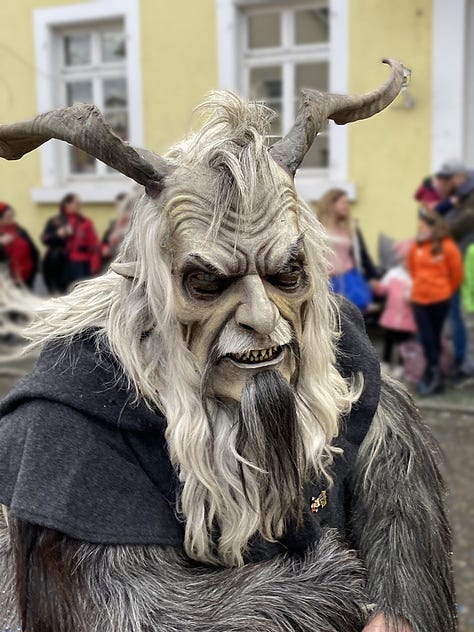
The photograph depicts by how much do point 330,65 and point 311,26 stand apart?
0.63m

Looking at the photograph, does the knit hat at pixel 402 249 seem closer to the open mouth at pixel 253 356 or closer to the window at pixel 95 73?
the window at pixel 95 73

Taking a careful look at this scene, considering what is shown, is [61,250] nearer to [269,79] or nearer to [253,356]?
[269,79]

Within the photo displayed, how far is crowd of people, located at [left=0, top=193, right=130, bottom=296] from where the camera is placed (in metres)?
7.98

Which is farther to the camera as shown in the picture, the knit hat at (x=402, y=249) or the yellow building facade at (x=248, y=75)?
the yellow building facade at (x=248, y=75)

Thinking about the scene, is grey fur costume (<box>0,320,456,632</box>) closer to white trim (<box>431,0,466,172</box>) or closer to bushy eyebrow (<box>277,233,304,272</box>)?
bushy eyebrow (<box>277,233,304,272</box>)

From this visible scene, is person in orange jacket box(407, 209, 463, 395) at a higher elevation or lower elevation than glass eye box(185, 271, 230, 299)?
lower

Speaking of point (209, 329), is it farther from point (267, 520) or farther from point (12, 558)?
point (12, 558)

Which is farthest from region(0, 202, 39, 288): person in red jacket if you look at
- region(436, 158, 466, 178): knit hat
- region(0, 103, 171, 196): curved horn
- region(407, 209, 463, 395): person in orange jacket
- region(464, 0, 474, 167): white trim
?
region(0, 103, 171, 196): curved horn

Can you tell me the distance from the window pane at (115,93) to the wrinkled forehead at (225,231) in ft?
26.6

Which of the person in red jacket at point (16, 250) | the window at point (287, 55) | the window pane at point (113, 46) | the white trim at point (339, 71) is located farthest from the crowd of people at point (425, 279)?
the window pane at point (113, 46)

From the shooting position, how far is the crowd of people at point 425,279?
5922 mm

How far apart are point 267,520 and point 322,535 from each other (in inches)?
5.1

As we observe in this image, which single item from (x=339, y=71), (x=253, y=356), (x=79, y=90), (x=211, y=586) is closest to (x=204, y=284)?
(x=253, y=356)

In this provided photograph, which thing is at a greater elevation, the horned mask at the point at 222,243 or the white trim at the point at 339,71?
the white trim at the point at 339,71
